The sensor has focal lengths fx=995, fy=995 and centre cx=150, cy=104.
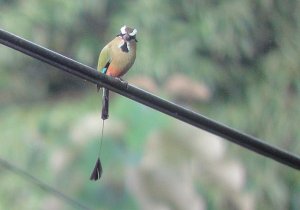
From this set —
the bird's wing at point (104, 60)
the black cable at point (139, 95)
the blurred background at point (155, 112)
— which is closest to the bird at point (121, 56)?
the bird's wing at point (104, 60)

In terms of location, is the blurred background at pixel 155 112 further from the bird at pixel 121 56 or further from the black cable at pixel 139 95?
the black cable at pixel 139 95

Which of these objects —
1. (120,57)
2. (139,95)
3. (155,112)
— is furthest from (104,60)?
(155,112)

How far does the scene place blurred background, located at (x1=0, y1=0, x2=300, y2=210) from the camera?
2.80 meters

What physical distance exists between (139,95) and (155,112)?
74.4 inches

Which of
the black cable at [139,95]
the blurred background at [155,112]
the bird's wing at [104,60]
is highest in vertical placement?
the black cable at [139,95]

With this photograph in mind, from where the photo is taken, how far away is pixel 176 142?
2846 mm

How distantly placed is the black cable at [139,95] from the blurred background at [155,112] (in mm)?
1551

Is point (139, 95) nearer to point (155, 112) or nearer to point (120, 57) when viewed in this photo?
point (120, 57)

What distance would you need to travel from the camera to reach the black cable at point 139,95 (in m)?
1.04

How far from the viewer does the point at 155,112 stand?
2.99 meters

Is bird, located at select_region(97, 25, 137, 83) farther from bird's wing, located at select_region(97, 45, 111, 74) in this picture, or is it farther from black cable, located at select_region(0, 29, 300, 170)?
black cable, located at select_region(0, 29, 300, 170)

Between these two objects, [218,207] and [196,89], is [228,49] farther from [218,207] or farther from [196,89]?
[218,207]

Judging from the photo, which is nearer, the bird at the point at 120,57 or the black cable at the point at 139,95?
the black cable at the point at 139,95

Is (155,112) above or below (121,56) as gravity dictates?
below
